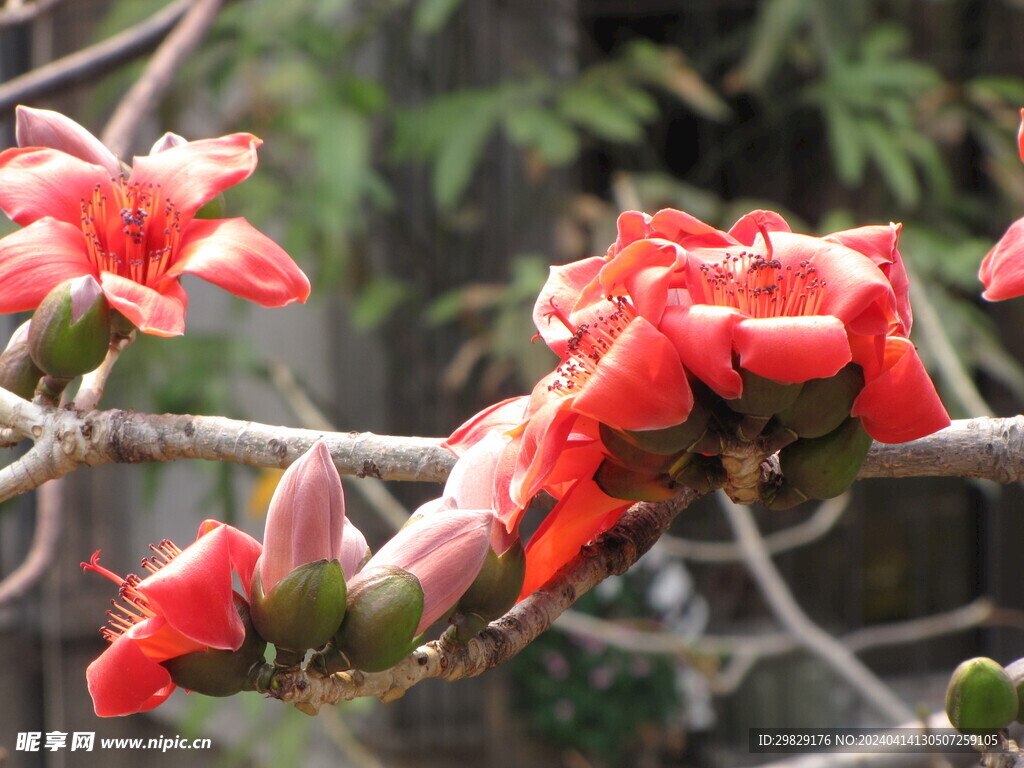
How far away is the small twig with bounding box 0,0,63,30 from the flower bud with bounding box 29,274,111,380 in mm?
468

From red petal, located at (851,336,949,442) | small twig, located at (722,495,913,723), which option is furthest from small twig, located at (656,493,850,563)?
red petal, located at (851,336,949,442)

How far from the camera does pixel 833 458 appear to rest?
307mm

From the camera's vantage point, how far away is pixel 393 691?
307 millimetres

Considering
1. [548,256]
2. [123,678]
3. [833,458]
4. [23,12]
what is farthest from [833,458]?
[548,256]

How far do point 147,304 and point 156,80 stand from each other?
0.43 meters

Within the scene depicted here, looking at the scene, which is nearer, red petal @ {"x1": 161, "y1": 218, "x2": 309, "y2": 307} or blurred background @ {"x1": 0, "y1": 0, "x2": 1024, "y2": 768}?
red petal @ {"x1": 161, "y1": 218, "x2": 309, "y2": 307}

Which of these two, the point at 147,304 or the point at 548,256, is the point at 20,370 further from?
the point at 548,256

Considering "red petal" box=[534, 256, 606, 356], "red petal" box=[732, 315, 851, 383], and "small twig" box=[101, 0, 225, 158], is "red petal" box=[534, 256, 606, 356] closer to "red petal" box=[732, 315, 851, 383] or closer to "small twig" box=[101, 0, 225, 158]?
"red petal" box=[732, 315, 851, 383]

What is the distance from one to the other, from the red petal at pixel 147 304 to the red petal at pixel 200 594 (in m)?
0.10

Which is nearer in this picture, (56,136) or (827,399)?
(827,399)

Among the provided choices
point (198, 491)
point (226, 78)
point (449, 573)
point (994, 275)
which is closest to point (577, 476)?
point (449, 573)

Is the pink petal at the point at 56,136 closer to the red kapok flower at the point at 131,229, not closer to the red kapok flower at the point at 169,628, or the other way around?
the red kapok flower at the point at 131,229

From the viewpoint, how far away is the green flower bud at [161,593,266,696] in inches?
11.7

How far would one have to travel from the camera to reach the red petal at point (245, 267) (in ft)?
1.28
